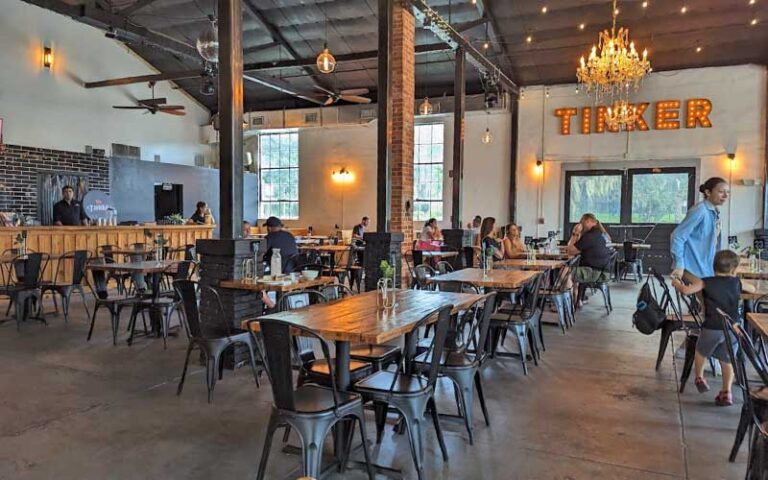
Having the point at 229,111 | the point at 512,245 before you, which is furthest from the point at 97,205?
the point at 512,245

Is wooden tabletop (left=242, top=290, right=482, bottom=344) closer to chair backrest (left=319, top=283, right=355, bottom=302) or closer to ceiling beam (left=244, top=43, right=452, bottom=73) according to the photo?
chair backrest (left=319, top=283, right=355, bottom=302)

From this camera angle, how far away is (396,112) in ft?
24.8

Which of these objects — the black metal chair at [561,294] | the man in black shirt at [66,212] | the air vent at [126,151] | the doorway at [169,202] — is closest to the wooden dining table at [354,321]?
the black metal chair at [561,294]

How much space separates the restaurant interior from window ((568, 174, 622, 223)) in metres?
0.06

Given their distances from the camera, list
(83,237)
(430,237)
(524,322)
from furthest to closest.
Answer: (430,237) < (83,237) < (524,322)

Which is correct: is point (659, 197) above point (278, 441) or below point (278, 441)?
above

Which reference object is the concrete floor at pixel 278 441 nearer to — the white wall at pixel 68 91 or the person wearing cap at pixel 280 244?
the person wearing cap at pixel 280 244

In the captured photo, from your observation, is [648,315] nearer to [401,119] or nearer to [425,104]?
[401,119]

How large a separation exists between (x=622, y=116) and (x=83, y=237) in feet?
30.8

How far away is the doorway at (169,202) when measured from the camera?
46.9ft

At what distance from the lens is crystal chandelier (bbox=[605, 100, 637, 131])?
384 inches

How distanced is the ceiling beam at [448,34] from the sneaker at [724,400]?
5.82 meters

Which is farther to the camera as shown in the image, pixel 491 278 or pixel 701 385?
pixel 491 278

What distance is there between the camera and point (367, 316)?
298 centimetres
